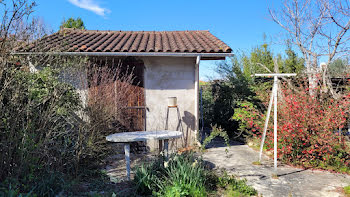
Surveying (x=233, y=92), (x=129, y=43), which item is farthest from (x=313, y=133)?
(x=129, y=43)

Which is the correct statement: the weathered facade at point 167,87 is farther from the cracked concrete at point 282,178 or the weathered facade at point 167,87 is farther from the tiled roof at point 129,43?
the cracked concrete at point 282,178

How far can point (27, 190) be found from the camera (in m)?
3.13

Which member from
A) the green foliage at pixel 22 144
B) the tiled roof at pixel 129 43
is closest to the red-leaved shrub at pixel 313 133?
the tiled roof at pixel 129 43

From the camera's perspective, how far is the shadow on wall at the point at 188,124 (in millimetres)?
6574

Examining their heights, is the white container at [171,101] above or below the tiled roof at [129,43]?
below

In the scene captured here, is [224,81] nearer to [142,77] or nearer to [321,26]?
[321,26]

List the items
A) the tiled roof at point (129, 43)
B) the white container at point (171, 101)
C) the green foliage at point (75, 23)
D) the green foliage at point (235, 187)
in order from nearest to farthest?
1. the green foliage at point (235, 187)
2. the tiled roof at point (129, 43)
3. the white container at point (171, 101)
4. the green foliage at point (75, 23)

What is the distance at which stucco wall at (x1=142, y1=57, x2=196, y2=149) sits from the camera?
6445mm

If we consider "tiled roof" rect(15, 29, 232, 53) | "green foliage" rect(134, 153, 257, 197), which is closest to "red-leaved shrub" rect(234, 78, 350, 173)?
"green foliage" rect(134, 153, 257, 197)

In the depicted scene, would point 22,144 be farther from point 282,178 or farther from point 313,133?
point 313,133

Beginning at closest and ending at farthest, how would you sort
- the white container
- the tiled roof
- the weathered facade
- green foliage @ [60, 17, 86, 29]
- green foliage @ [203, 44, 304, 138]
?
the tiled roof → the white container → the weathered facade → green foliage @ [203, 44, 304, 138] → green foliage @ [60, 17, 86, 29]

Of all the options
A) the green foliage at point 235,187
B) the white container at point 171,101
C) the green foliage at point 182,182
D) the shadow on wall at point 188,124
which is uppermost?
the white container at point 171,101

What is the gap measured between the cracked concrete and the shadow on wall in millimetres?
935

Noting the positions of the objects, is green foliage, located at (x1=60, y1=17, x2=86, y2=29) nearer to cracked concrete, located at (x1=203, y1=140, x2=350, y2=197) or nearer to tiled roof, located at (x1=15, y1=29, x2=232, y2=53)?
tiled roof, located at (x1=15, y1=29, x2=232, y2=53)
